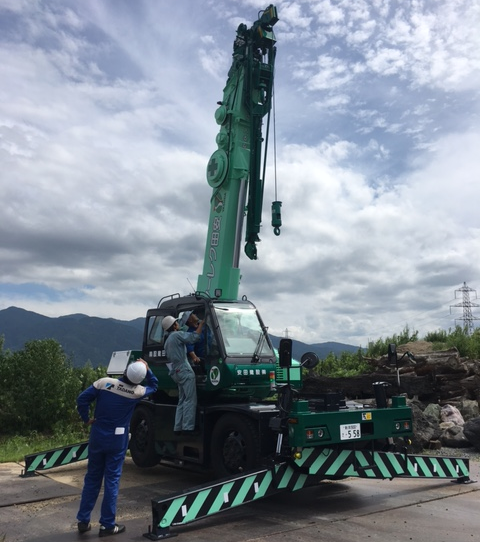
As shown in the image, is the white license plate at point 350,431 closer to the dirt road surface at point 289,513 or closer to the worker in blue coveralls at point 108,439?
the dirt road surface at point 289,513

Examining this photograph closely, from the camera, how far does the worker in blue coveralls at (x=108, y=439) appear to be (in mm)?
6004

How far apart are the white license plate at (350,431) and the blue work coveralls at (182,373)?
2020 mm

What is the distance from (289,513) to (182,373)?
2.26 m

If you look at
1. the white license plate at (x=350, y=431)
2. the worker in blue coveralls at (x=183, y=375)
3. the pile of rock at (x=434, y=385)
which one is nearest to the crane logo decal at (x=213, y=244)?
the worker in blue coveralls at (x=183, y=375)

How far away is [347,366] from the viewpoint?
65.5 ft

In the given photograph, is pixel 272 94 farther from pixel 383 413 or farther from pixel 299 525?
pixel 299 525

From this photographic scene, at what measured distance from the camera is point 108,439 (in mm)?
6125

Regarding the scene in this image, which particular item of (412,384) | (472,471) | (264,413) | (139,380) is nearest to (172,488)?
(264,413)

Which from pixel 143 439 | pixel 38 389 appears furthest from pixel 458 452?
pixel 38 389

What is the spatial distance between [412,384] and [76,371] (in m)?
9.22

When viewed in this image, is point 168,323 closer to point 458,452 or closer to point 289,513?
point 289,513

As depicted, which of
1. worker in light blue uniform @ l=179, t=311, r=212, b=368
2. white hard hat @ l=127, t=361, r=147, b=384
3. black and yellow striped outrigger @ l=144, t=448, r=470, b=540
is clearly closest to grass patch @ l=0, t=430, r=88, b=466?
worker in light blue uniform @ l=179, t=311, r=212, b=368

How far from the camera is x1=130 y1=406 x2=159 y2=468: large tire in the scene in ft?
29.5

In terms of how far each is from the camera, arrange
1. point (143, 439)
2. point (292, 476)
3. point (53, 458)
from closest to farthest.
A: point (292, 476), point (53, 458), point (143, 439)
